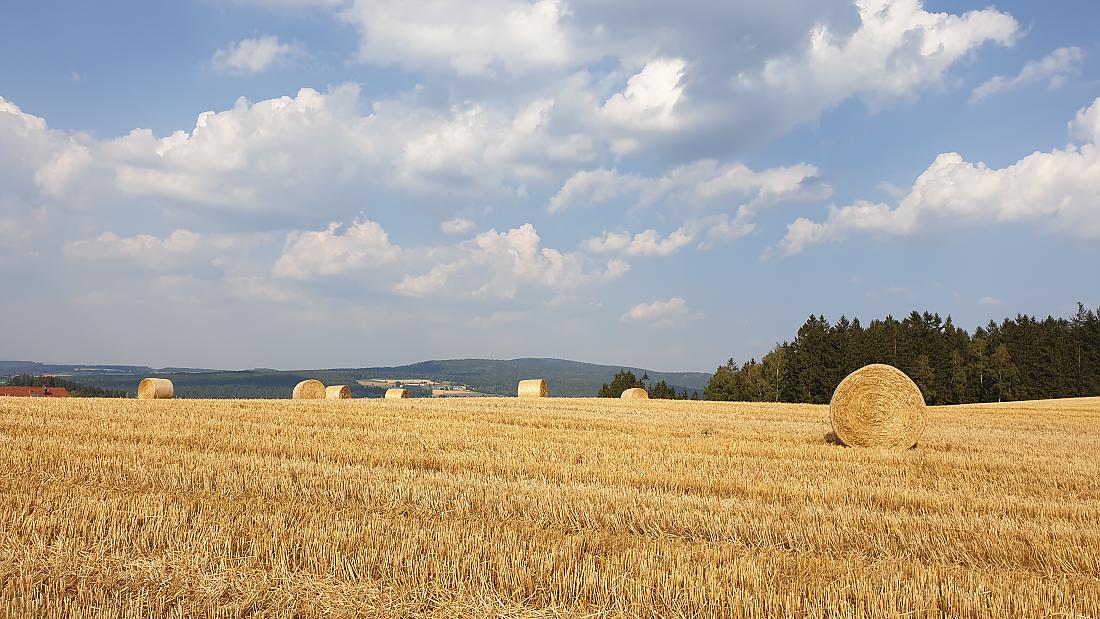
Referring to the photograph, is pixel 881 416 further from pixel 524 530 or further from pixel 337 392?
pixel 337 392

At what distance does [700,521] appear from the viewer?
624cm

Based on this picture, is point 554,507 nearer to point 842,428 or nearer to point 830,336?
point 842,428

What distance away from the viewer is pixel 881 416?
1455 cm

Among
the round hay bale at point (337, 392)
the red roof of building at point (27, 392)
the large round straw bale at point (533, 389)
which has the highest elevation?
the large round straw bale at point (533, 389)

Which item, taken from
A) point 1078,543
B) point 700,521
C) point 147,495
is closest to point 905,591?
point 700,521

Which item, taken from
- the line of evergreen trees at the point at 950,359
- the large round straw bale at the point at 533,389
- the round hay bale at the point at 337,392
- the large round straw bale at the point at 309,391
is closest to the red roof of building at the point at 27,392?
the round hay bale at the point at 337,392

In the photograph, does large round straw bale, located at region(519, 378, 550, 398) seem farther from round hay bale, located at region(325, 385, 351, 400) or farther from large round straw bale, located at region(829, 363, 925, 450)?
large round straw bale, located at region(829, 363, 925, 450)

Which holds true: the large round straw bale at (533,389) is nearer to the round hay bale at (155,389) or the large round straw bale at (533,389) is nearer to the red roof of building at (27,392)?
the round hay bale at (155,389)

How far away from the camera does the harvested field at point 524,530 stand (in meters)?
4.24

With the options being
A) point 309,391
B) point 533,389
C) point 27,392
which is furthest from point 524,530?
point 27,392

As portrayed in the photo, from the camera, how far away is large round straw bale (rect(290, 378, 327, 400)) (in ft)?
102

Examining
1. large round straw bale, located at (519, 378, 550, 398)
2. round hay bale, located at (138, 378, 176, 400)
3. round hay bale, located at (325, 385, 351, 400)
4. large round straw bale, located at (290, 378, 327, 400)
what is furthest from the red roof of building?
large round straw bale, located at (519, 378, 550, 398)

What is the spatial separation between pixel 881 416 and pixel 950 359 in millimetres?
60199

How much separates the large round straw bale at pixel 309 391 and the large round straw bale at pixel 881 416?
75.3 feet
